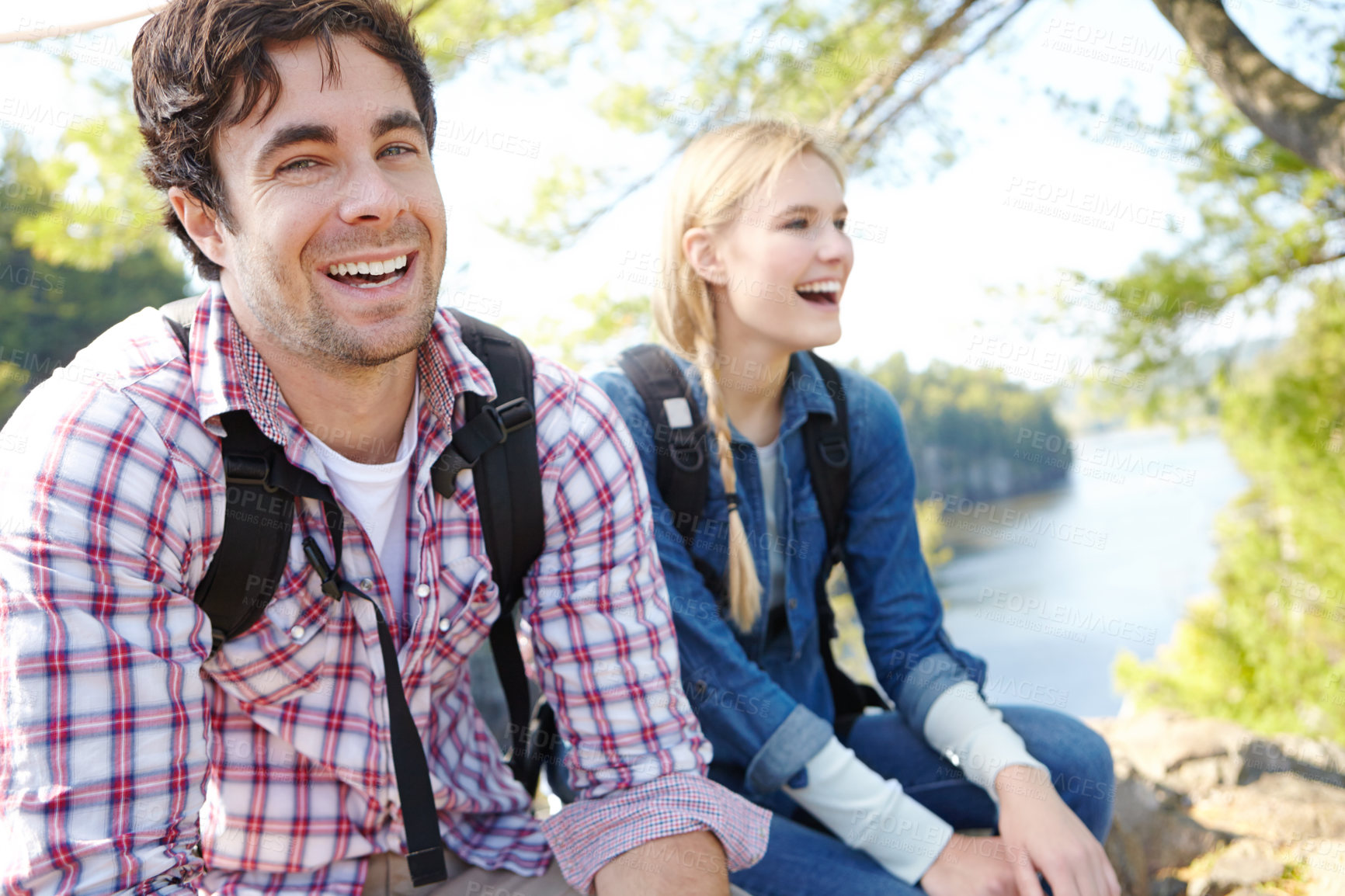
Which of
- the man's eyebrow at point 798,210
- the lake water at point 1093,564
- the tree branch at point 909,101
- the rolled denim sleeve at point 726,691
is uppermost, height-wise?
the tree branch at point 909,101

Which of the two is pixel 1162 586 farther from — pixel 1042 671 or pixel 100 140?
pixel 100 140

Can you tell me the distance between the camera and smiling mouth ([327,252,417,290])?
1440mm

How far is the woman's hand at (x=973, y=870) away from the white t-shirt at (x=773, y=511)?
622mm

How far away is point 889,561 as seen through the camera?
214 centimetres

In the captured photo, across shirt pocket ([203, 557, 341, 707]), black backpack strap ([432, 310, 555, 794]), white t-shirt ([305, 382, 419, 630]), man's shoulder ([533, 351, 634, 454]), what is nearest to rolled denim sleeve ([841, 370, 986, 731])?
man's shoulder ([533, 351, 634, 454])

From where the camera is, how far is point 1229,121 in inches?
185

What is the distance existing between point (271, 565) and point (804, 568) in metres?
1.20

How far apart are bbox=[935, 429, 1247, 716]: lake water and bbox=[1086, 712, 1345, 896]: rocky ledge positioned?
53 centimetres

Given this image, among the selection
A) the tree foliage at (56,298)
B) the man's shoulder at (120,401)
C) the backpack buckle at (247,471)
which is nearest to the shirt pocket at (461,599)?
the backpack buckle at (247,471)

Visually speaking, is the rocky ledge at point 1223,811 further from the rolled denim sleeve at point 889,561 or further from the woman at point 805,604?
the rolled denim sleeve at point 889,561

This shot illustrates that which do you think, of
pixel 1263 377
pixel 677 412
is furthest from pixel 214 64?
pixel 1263 377

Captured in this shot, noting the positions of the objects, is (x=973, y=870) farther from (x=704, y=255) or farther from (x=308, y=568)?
(x=704, y=255)

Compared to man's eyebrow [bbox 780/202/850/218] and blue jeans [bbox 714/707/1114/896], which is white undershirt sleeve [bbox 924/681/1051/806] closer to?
blue jeans [bbox 714/707/1114/896]

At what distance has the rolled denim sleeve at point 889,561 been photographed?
210 centimetres
